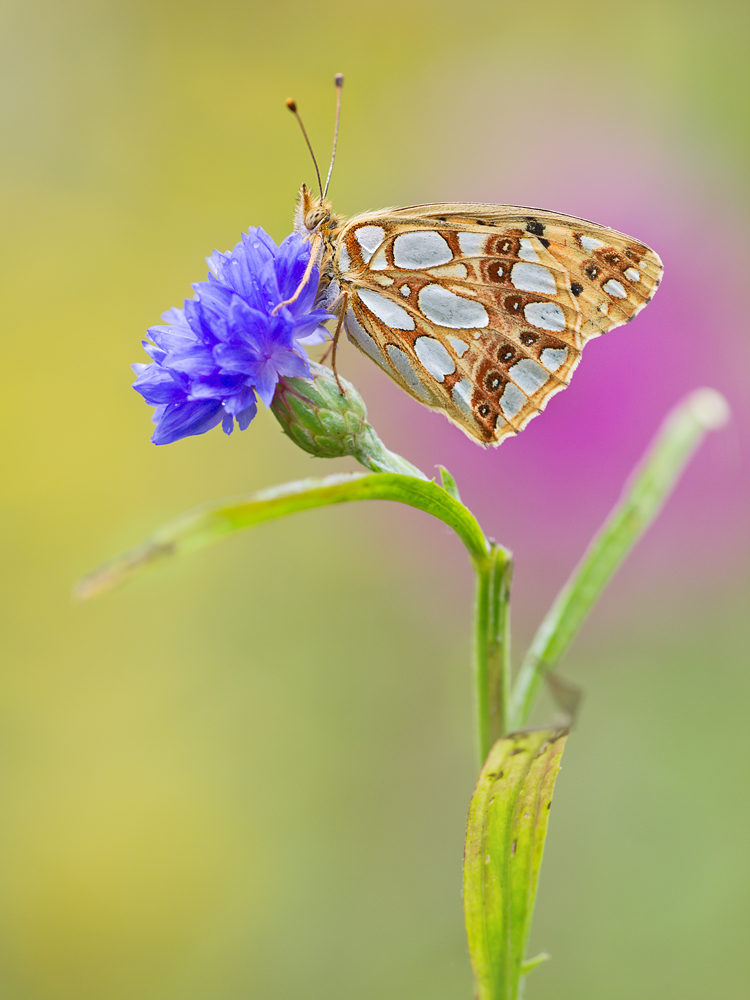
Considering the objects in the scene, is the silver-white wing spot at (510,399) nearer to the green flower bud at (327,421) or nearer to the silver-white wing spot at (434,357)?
the silver-white wing spot at (434,357)

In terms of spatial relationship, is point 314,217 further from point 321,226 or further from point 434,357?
point 434,357

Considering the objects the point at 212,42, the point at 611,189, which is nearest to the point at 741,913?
the point at 611,189

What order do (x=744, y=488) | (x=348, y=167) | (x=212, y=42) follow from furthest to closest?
(x=212, y=42) → (x=348, y=167) → (x=744, y=488)

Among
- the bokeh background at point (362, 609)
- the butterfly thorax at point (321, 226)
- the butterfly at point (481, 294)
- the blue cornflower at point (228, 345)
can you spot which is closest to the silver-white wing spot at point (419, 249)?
the butterfly at point (481, 294)

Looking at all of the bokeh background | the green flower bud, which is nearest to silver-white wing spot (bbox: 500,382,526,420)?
the green flower bud

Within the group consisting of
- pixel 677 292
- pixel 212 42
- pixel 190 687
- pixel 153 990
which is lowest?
pixel 153 990

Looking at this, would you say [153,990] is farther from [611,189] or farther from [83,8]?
[83,8]
